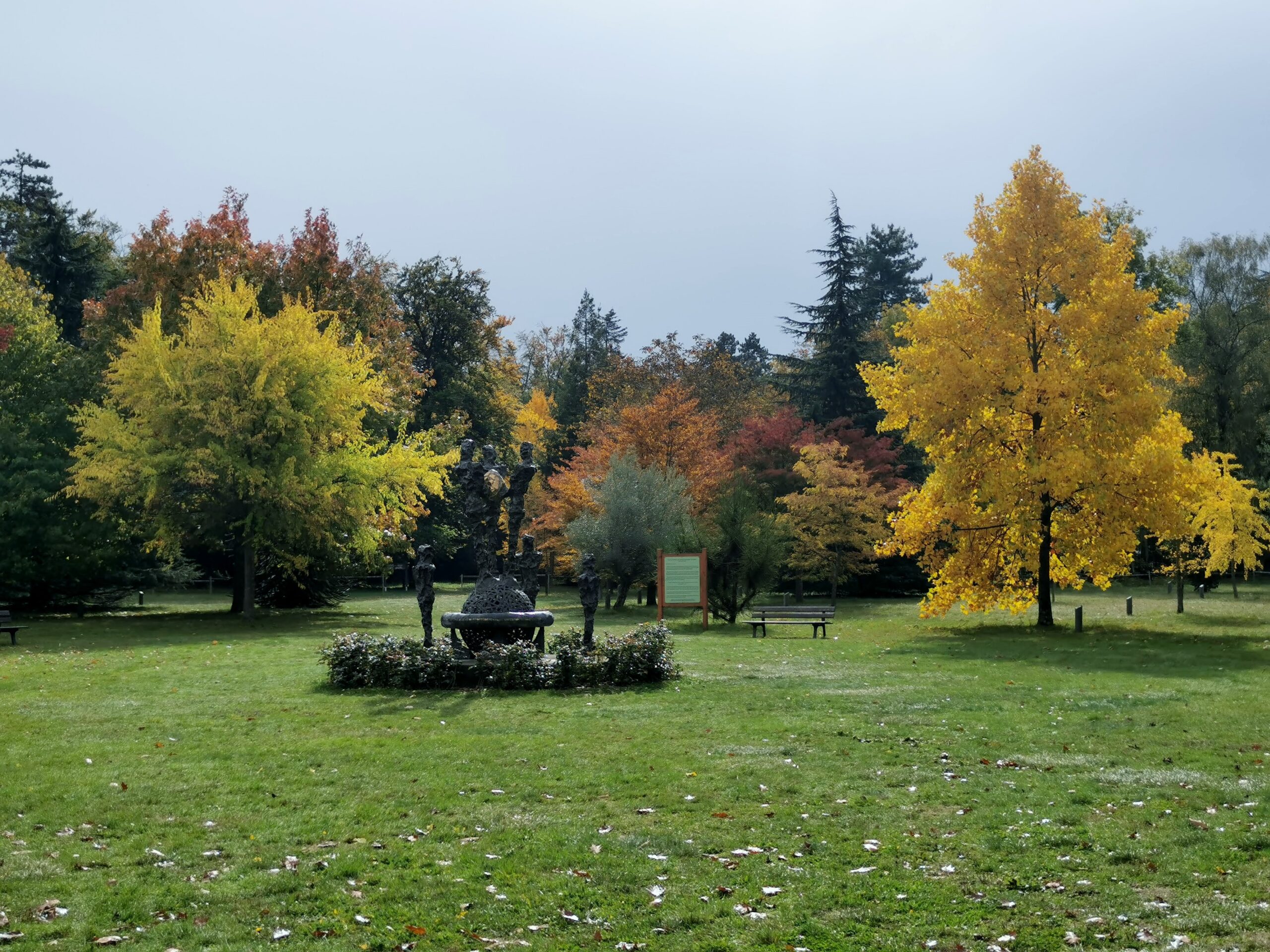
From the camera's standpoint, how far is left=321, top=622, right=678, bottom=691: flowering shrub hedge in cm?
1530

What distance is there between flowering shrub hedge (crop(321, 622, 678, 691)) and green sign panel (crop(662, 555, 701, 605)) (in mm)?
11354

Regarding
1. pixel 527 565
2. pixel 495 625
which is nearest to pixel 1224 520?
pixel 527 565

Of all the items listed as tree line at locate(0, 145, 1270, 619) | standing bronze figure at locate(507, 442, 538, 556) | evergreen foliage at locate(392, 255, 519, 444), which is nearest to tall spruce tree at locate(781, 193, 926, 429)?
tree line at locate(0, 145, 1270, 619)

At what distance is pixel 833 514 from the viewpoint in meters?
41.5

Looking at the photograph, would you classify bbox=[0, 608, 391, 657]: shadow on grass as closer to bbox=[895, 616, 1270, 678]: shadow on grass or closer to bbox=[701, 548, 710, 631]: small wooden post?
bbox=[701, 548, 710, 631]: small wooden post

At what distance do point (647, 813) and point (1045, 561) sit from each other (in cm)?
2081

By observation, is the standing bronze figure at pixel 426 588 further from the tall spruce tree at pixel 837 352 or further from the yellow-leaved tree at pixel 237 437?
the tall spruce tree at pixel 837 352

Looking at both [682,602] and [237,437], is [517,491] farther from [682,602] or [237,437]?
[237,437]


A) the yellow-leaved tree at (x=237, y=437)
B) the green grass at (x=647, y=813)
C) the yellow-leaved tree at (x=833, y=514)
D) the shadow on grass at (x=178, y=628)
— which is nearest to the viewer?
the green grass at (x=647, y=813)

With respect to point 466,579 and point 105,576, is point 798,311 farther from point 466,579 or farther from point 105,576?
point 105,576

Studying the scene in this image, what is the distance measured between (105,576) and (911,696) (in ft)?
91.3

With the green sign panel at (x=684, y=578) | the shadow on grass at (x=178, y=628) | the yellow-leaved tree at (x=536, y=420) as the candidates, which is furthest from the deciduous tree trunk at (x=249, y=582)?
the yellow-leaved tree at (x=536, y=420)

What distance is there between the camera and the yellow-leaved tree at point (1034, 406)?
2411cm

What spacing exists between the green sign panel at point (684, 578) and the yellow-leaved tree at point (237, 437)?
26.5ft
